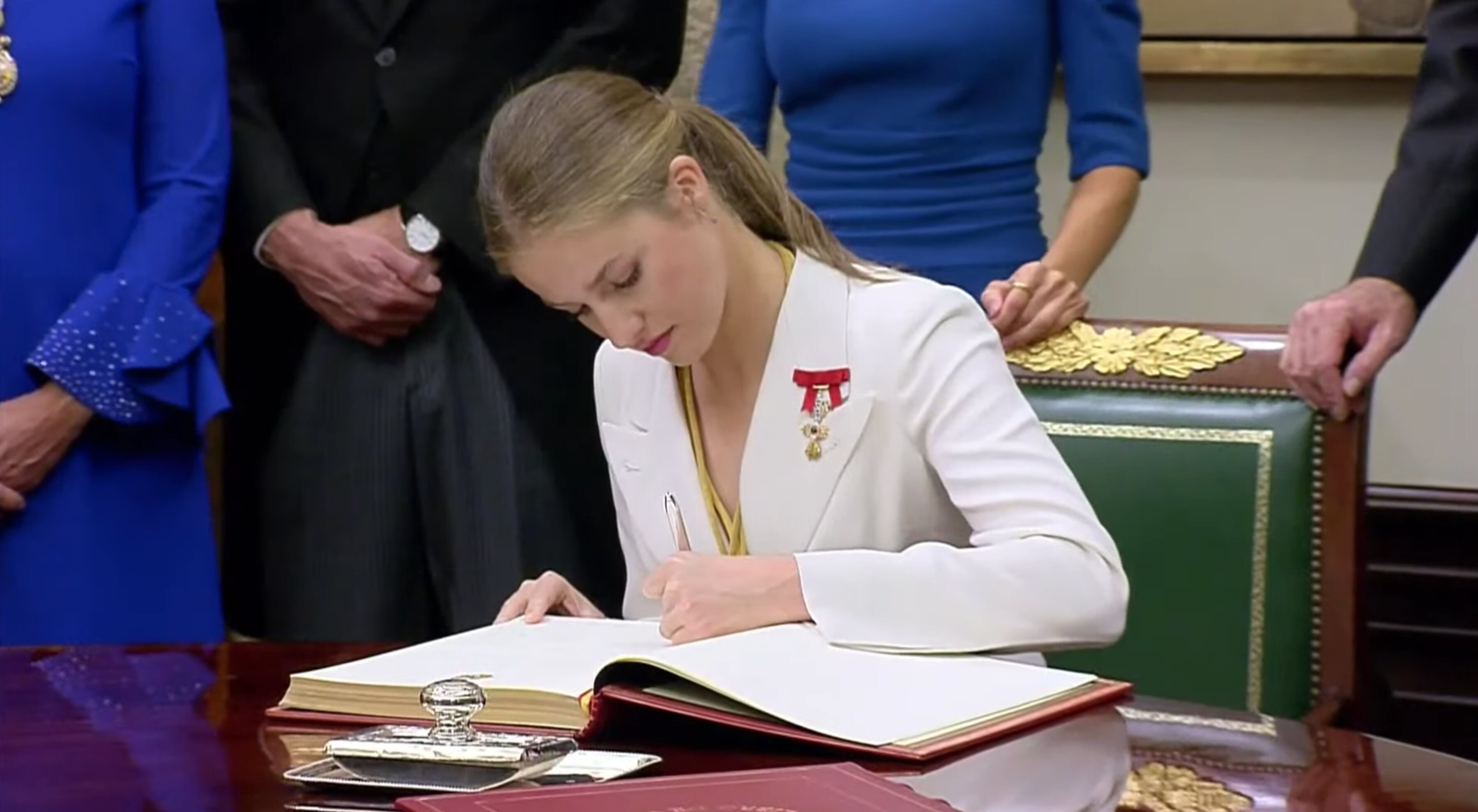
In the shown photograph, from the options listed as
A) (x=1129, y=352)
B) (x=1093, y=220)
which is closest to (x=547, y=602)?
(x=1129, y=352)

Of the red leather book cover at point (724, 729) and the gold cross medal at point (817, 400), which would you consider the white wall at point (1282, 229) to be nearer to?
the gold cross medal at point (817, 400)

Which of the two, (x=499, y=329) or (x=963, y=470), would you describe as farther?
(x=499, y=329)

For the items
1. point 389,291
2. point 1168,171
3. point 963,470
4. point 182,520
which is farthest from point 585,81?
point 1168,171

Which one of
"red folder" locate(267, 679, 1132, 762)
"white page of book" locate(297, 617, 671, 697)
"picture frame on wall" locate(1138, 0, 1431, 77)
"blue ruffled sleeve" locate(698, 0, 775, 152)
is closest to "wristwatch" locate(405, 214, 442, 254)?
"blue ruffled sleeve" locate(698, 0, 775, 152)

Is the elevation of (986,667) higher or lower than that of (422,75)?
lower

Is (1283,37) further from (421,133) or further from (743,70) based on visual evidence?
(421,133)

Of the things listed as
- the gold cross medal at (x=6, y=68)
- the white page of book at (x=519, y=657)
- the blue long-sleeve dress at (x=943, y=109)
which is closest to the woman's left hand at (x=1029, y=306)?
the blue long-sleeve dress at (x=943, y=109)

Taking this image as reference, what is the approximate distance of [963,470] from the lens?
5.75ft

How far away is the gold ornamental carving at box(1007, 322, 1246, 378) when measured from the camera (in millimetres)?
2033

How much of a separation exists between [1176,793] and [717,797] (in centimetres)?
33

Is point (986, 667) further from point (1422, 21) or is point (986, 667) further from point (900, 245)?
point (1422, 21)

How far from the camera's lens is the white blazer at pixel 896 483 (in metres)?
1.58

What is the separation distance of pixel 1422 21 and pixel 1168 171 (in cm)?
47

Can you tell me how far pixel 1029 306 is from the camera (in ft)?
→ 6.92
